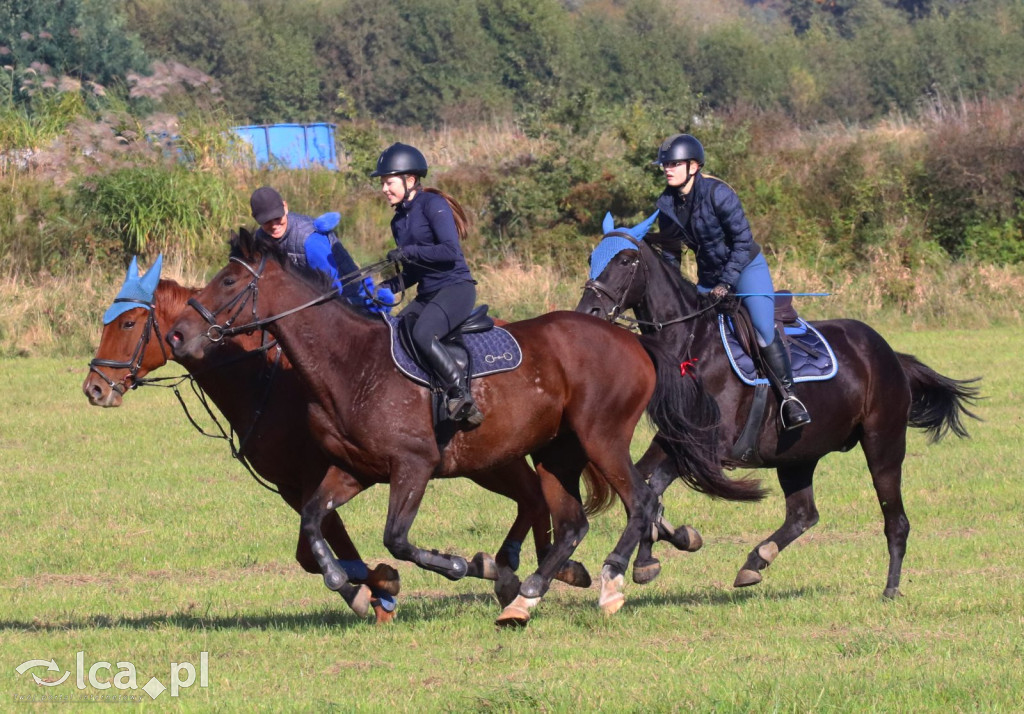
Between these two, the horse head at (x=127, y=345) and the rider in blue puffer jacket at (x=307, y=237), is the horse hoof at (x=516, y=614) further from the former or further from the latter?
the horse head at (x=127, y=345)

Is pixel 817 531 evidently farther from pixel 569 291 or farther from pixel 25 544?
pixel 569 291

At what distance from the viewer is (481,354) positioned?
847 cm

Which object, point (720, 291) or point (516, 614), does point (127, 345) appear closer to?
point (516, 614)

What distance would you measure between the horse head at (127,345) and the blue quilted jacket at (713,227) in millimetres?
3415

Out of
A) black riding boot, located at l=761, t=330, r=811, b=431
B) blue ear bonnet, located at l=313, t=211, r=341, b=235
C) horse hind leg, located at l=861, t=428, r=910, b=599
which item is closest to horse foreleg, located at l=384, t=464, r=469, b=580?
blue ear bonnet, located at l=313, t=211, r=341, b=235

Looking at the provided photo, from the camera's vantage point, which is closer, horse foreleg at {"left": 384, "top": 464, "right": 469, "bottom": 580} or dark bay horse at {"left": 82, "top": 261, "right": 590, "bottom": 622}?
horse foreleg at {"left": 384, "top": 464, "right": 469, "bottom": 580}

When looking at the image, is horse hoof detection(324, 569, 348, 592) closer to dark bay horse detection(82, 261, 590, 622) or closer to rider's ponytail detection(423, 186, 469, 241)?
dark bay horse detection(82, 261, 590, 622)

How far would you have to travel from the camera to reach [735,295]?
948 centimetres

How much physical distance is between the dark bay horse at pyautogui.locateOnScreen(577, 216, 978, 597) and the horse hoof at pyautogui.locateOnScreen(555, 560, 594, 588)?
70cm

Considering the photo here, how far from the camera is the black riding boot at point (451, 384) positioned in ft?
26.7

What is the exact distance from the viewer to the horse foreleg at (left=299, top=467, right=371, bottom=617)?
803 centimetres

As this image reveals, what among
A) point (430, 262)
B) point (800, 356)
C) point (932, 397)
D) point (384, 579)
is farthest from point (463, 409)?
point (932, 397)

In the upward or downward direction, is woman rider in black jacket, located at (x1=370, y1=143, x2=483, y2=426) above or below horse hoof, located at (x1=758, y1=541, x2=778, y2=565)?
above

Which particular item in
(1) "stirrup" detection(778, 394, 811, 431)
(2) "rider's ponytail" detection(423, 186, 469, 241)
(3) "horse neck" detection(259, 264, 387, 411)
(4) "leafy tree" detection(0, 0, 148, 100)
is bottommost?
(4) "leafy tree" detection(0, 0, 148, 100)
